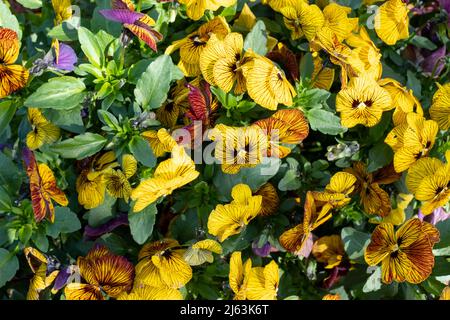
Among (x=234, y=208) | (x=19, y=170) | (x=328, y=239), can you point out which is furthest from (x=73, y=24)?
(x=328, y=239)

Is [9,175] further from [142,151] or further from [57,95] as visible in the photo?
[142,151]

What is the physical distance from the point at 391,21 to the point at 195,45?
0.53 metres

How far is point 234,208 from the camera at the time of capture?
1416mm

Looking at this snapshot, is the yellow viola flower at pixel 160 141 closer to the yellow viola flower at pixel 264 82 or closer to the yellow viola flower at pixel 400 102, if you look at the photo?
the yellow viola flower at pixel 264 82

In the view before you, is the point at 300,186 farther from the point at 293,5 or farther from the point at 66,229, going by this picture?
the point at 66,229

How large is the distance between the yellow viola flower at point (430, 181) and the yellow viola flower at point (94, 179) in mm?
737

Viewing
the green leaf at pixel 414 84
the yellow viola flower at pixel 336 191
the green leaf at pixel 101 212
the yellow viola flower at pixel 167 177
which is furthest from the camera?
the green leaf at pixel 414 84

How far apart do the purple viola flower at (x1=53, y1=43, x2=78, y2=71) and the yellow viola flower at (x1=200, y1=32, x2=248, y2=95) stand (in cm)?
33

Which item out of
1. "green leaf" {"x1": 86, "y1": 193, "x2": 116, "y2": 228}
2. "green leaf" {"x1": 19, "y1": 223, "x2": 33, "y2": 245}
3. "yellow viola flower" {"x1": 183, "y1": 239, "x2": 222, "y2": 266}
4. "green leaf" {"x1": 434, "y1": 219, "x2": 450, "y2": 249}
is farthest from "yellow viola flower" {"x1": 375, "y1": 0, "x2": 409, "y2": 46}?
"green leaf" {"x1": 19, "y1": 223, "x2": 33, "y2": 245}

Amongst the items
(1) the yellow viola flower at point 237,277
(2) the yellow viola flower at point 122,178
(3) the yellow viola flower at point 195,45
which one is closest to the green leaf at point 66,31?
(3) the yellow viola flower at point 195,45

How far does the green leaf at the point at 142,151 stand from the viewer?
4.67 feet

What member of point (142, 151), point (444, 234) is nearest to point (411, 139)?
point (444, 234)
